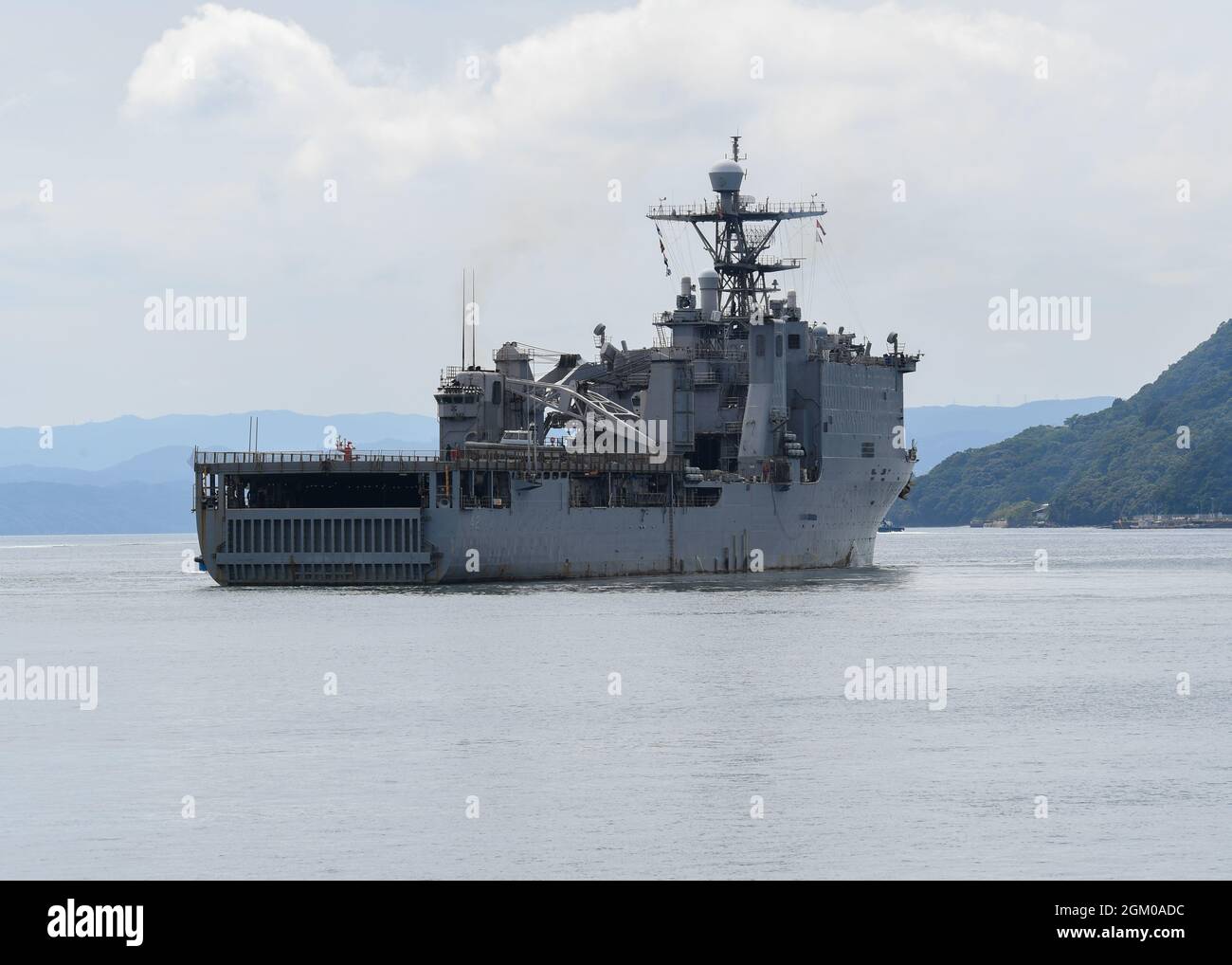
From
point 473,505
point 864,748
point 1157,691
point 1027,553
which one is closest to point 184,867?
point 864,748

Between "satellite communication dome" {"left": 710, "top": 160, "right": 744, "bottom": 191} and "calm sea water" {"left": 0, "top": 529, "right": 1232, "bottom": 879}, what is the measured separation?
1477 inches

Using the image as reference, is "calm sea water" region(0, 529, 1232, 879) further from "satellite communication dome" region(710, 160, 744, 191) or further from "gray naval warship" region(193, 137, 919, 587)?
"satellite communication dome" region(710, 160, 744, 191)

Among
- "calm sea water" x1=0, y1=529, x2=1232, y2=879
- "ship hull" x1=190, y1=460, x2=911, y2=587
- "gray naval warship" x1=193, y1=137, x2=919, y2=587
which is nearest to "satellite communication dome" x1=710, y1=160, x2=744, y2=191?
"gray naval warship" x1=193, y1=137, x2=919, y2=587

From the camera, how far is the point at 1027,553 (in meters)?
Answer: 153

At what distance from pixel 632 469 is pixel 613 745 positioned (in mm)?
50886

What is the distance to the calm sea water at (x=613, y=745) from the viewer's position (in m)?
27.8

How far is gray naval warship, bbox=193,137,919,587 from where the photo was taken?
80062 mm

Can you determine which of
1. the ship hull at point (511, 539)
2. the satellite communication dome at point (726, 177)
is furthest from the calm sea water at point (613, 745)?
the satellite communication dome at point (726, 177)

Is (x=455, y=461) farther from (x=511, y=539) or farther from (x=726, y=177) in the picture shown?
(x=726, y=177)

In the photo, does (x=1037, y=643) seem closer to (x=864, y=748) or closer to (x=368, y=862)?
(x=864, y=748)

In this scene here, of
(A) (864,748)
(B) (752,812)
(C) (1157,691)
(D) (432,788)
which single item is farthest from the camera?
(C) (1157,691)

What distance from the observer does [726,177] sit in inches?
4090

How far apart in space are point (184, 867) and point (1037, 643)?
38136 mm

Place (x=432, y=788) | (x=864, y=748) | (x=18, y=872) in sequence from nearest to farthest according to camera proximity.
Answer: (x=18, y=872) < (x=432, y=788) < (x=864, y=748)
